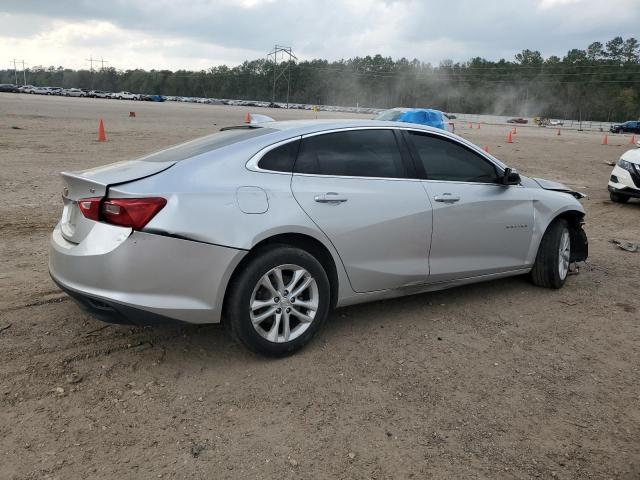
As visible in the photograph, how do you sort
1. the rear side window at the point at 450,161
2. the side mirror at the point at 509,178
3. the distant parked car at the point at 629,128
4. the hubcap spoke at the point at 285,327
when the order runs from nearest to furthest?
the hubcap spoke at the point at 285,327, the rear side window at the point at 450,161, the side mirror at the point at 509,178, the distant parked car at the point at 629,128

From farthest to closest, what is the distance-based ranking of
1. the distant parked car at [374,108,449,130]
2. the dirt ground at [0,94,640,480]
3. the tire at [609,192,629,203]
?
1. the distant parked car at [374,108,449,130]
2. the tire at [609,192,629,203]
3. the dirt ground at [0,94,640,480]

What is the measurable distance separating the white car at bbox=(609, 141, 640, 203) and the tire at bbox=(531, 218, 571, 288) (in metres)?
5.94

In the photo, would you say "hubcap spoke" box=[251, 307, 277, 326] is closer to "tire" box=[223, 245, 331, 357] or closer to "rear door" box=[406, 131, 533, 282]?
"tire" box=[223, 245, 331, 357]

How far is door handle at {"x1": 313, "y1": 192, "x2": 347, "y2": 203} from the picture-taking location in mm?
3736

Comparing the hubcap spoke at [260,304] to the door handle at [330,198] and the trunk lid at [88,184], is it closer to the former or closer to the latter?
the door handle at [330,198]

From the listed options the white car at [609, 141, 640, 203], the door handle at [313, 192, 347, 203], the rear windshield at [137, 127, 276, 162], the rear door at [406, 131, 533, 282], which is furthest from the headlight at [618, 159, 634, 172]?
the rear windshield at [137, 127, 276, 162]

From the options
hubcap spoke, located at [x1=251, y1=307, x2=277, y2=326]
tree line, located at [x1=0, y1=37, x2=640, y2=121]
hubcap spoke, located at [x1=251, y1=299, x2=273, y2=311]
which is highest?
tree line, located at [x1=0, y1=37, x2=640, y2=121]

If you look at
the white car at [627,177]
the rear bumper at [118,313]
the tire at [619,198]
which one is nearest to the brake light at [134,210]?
the rear bumper at [118,313]

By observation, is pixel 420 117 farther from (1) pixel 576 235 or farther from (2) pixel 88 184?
(2) pixel 88 184

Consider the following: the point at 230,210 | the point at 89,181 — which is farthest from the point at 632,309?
the point at 89,181

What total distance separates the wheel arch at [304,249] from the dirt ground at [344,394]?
0.48m

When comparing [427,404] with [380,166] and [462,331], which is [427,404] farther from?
[380,166]

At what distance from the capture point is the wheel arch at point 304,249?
136 inches

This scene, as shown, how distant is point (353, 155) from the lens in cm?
408
